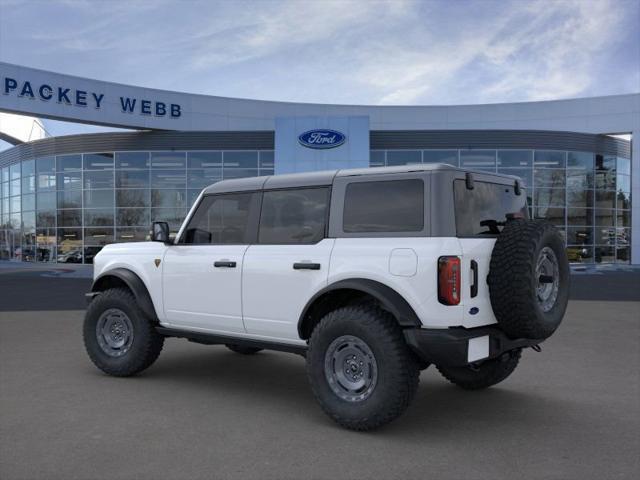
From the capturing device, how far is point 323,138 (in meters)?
25.3

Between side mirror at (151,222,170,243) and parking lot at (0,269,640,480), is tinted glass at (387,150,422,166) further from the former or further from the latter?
side mirror at (151,222,170,243)

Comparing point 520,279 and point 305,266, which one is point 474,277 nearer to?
point 520,279

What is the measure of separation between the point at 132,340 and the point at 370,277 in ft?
9.82

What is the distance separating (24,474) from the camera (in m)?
3.56

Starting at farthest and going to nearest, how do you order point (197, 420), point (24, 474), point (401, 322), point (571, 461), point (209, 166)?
point (209, 166) < point (197, 420) < point (401, 322) < point (571, 461) < point (24, 474)

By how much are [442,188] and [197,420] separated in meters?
2.67

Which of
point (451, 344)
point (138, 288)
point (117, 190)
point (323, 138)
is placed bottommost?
point (451, 344)

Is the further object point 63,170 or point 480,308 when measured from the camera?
point 63,170

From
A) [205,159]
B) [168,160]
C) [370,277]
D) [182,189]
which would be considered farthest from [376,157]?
[370,277]

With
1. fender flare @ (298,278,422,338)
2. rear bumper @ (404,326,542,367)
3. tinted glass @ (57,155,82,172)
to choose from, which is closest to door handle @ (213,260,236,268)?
fender flare @ (298,278,422,338)

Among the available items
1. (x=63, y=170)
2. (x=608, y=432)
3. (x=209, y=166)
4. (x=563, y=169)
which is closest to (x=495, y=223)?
(x=608, y=432)

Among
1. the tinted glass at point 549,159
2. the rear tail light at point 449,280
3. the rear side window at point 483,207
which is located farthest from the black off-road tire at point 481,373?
the tinted glass at point 549,159

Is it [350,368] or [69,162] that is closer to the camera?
[350,368]

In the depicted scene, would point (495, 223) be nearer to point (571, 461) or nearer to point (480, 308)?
point (480, 308)
